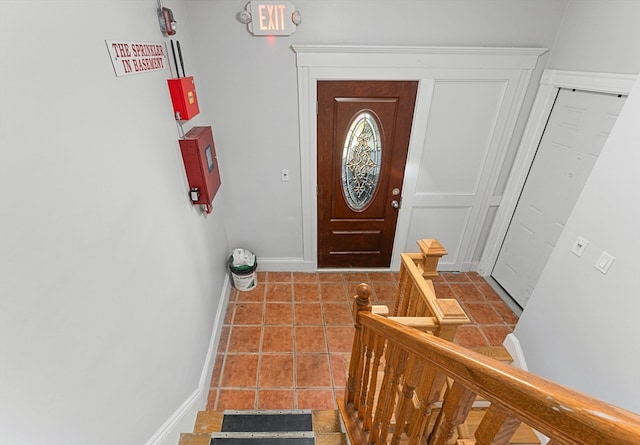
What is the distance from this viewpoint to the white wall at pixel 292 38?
7.69 feet

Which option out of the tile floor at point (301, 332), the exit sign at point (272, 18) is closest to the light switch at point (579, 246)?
the tile floor at point (301, 332)

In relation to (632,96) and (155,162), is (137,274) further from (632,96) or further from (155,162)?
(632,96)

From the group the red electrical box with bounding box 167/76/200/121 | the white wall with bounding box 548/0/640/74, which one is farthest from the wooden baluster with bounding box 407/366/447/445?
the white wall with bounding box 548/0/640/74

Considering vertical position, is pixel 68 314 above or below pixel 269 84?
below

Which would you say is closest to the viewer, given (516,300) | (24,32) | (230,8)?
(24,32)

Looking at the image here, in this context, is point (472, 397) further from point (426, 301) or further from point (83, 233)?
point (83, 233)

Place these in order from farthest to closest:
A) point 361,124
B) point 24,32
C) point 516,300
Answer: point 516,300 → point 361,124 → point 24,32

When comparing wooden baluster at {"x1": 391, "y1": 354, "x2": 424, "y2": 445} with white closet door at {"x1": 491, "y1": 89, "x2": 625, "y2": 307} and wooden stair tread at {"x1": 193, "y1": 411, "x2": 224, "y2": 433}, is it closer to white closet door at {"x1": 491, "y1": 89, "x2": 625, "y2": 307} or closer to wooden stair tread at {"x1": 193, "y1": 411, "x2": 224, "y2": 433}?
wooden stair tread at {"x1": 193, "y1": 411, "x2": 224, "y2": 433}

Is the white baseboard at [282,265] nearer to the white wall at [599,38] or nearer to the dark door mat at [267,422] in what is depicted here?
the dark door mat at [267,422]

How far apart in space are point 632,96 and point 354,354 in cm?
210

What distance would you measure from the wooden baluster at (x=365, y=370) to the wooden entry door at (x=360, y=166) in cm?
185

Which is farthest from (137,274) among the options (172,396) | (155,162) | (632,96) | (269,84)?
(632,96)

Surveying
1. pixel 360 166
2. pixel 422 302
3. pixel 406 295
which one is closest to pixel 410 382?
pixel 422 302

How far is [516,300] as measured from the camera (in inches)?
120
